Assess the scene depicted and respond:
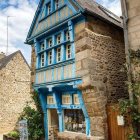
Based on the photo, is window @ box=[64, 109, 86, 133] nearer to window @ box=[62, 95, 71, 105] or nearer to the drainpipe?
window @ box=[62, 95, 71, 105]

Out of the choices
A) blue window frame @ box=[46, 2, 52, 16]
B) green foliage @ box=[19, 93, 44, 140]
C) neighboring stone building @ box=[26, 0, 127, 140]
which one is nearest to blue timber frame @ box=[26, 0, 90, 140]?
neighboring stone building @ box=[26, 0, 127, 140]

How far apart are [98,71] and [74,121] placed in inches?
104

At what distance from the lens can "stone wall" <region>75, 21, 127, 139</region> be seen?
8.34 metres

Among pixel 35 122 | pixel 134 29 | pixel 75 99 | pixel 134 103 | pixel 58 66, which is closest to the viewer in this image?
pixel 134 103

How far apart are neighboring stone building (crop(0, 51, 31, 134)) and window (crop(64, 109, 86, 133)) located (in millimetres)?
10257

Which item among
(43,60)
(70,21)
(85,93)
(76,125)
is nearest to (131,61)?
(85,93)

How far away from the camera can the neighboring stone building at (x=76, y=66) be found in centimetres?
852

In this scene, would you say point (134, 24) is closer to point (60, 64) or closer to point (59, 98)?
point (60, 64)

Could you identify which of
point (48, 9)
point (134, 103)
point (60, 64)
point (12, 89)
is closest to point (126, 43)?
point (134, 103)

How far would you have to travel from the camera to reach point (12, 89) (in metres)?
20.0

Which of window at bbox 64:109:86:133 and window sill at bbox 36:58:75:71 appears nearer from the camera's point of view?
window sill at bbox 36:58:75:71

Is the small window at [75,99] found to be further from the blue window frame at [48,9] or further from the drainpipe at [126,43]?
the blue window frame at [48,9]

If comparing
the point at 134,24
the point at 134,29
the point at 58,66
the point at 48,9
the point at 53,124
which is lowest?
the point at 53,124

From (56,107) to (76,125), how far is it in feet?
4.21
